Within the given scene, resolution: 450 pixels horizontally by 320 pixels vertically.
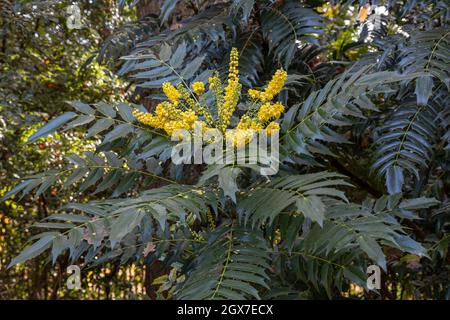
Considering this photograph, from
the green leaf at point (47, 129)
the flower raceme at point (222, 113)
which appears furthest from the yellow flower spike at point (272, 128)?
the green leaf at point (47, 129)

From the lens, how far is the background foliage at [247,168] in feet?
4.17

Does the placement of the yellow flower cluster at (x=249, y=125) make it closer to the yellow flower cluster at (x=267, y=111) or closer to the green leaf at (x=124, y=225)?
the yellow flower cluster at (x=267, y=111)

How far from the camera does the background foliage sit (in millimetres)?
1272

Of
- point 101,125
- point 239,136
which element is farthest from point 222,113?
point 101,125

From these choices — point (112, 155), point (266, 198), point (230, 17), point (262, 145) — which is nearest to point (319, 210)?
point (266, 198)

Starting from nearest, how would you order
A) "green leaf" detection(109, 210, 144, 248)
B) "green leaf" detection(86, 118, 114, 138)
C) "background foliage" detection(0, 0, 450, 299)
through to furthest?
1. "green leaf" detection(109, 210, 144, 248)
2. "background foliage" detection(0, 0, 450, 299)
3. "green leaf" detection(86, 118, 114, 138)

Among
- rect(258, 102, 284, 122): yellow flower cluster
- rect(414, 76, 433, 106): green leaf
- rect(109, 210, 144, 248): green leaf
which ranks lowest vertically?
rect(109, 210, 144, 248): green leaf

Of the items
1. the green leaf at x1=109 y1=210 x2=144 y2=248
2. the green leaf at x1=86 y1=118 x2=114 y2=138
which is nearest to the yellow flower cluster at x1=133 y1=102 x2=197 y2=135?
the green leaf at x1=86 y1=118 x2=114 y2=138

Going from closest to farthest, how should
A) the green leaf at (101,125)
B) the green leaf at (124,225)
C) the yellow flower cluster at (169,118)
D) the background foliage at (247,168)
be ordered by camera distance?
the green leaf at (124,225)
the background foliage at (247,168)
the yellow flower cluster at (169,118)
the green leaf at (101,125)

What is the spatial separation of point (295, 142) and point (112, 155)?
22.8 inches

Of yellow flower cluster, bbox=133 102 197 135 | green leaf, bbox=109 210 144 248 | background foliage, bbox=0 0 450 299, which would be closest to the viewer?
green leaf, bbox=109 210 144 248

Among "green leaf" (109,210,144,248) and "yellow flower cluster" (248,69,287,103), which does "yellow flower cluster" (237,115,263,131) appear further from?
"green leaf" (109,210,144,248)
